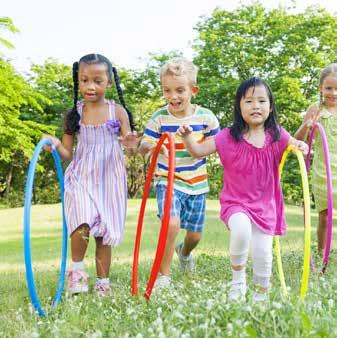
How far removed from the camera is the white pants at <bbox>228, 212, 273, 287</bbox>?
4.46 metres

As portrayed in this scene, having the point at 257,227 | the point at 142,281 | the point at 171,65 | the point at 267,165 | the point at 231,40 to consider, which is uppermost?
the point at 231,40

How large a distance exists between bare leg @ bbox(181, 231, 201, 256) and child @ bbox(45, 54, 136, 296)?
851mm

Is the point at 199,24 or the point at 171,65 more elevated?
the point at 199,24

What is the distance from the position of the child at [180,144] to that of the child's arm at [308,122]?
814mm

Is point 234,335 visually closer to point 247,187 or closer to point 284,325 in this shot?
point 284,325

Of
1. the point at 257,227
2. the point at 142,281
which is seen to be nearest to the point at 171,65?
the point at 257,227

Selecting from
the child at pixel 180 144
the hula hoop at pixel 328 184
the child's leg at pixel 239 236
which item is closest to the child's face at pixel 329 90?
the hula hoop at pixel 328 184

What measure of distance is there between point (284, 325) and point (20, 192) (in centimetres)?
3153

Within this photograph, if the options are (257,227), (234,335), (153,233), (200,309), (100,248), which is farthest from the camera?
(153,233)

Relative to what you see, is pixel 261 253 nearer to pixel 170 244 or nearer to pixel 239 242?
pixel 239 242

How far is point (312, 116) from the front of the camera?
19.6ft

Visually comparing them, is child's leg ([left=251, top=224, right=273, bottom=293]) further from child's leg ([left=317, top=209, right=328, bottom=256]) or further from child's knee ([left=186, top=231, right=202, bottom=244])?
child's leg ([left=317, top=209, right=328, bottom=256])

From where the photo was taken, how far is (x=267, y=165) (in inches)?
188

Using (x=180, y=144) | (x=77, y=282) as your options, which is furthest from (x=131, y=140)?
(x=77, y=282)
